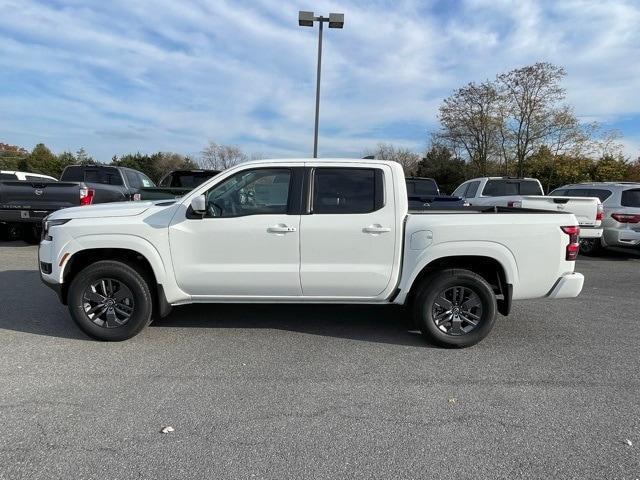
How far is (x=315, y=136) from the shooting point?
1866cm

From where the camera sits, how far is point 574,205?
10430mm

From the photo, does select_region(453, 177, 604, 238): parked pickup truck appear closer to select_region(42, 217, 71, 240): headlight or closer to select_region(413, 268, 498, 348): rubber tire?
select_region(413, 268, 498, 348): rubber tire

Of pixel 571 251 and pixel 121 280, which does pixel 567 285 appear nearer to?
pixel 571 251

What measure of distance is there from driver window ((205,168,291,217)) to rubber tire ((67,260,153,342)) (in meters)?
0.99

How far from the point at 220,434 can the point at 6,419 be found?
4.94 feet

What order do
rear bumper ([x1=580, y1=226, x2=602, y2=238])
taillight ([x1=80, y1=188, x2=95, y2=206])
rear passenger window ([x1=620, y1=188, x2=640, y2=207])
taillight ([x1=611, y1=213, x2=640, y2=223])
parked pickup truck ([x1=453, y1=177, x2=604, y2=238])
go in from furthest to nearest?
rear passenger window ([x1=620, y1=188, x2=640, y2=207])
taillight ([x1=611, y1=213, x2=640, y2=223])
rear bumper ([x1=580, y1=226, x2=602, y2=238])
parked pickup truck ([x1=453, y1=177, x2=604, y2=238])
taillight ([x1=80, y1=188, x2=95, y2=206])

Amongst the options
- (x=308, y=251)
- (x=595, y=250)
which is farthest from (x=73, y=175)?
(x=595, y=250)

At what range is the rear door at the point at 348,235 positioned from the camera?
4777 millimetres

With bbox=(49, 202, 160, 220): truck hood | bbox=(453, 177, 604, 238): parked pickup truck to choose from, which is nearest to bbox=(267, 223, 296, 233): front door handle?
bbox=(49, 202, 160, 220): truck hood

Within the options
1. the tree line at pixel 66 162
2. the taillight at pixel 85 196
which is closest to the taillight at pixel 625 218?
the taillight at pixel 85 196

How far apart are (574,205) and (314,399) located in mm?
8869

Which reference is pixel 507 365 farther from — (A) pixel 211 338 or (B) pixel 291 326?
(A) pixel 211 338

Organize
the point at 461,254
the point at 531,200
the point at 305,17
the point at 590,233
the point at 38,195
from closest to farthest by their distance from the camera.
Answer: the point at 461,254 → the point at 38,195 → the point at 590,233 → the point at 531,200 → the point at 305,17

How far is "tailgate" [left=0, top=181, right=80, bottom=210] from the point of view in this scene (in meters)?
10.2
